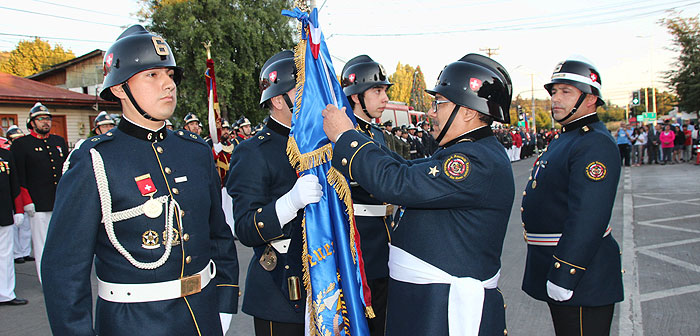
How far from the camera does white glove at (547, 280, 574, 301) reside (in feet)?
9.88

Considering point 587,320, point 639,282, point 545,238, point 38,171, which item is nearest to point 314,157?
point 545,238

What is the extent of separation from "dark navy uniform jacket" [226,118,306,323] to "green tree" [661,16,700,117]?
30.0 metres

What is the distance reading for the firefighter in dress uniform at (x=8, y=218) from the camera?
6266mm

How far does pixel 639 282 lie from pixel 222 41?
25266mm

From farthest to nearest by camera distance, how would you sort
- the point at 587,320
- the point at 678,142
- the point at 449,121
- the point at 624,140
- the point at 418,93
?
1. the point at 418,93
2. the point at 678,142
3. the point at 624,140
4. the point at 587,320
5. the point at 449,121

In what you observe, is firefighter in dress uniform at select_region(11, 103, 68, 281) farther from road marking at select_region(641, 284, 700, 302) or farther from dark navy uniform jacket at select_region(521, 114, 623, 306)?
road marking at select_region(641, 284, 700, 302)

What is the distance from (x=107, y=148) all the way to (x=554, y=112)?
9.92 ft

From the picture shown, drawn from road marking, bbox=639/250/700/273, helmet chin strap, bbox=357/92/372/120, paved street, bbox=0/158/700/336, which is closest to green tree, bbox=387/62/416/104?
paved street, bbox=0/158/700/336

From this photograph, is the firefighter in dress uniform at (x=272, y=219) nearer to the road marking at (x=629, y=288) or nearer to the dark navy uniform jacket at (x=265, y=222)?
the dark navy uniform jacket at (x=265, y=222)

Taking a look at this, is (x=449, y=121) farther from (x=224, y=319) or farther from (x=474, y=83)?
(x=224, y=319)

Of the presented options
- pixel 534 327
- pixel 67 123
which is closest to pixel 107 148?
pixel 534 327

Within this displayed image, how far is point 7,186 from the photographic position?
6.57 metres

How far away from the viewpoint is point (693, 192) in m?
13.9

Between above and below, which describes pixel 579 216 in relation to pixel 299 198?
below
